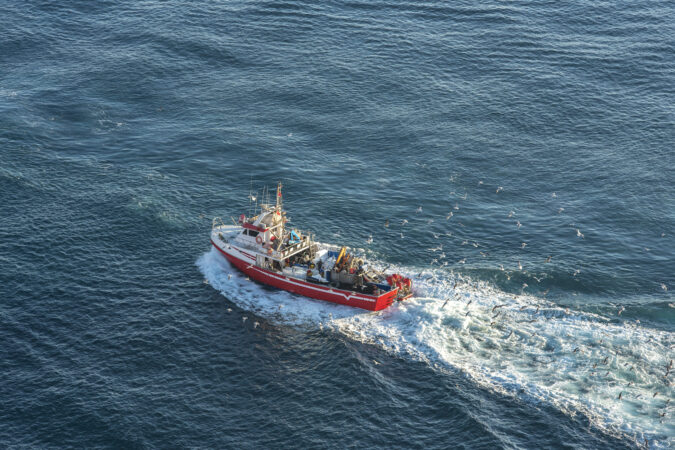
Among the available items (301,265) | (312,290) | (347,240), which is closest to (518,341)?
(312,290)

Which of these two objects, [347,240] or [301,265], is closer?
[301,265]

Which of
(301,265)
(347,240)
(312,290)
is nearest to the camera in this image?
(312,290)

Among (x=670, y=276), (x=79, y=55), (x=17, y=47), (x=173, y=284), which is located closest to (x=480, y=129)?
(x=670, y=276)

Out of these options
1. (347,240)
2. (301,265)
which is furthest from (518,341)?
(347,240)

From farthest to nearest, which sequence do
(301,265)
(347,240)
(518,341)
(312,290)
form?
(347,240) < (301,265) < (312,290) < (518,341)

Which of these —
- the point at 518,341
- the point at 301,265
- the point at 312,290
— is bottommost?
the point at 518,341

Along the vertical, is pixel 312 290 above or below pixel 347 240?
below

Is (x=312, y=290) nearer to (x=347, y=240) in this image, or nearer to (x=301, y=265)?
(x=301, y=265)
